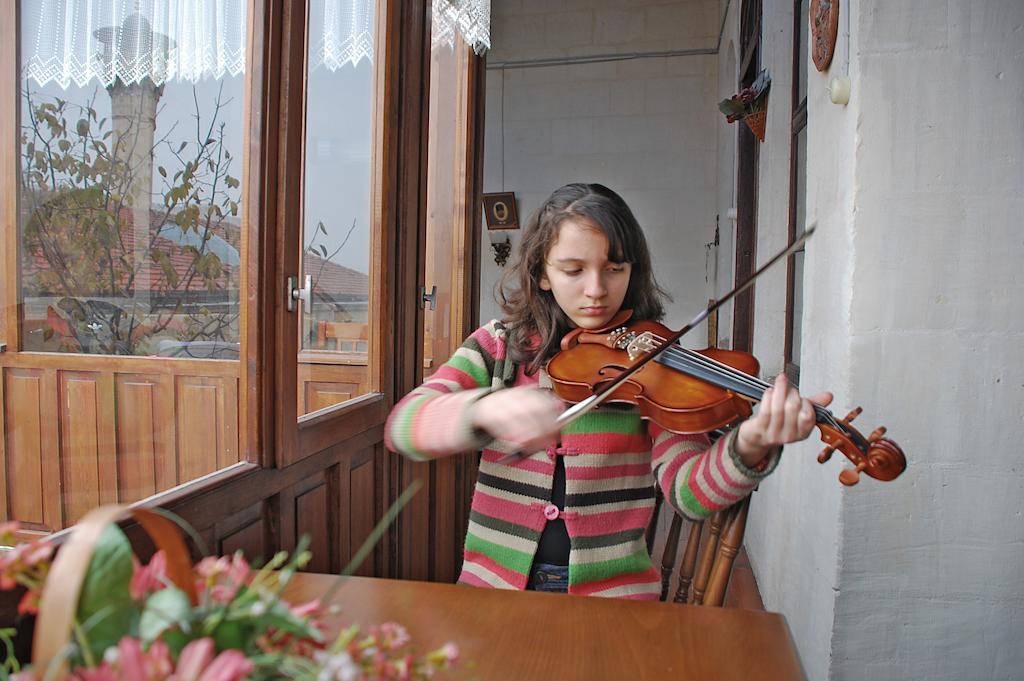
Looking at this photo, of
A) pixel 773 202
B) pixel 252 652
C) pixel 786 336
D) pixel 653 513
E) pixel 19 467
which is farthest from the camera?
pixel 773 202

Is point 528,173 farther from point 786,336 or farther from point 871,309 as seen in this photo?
point 871,309

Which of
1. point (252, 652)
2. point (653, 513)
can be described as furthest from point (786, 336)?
point (252, 652)

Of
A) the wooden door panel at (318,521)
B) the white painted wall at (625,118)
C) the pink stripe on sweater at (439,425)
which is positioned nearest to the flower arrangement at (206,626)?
the pink stripe on sweater at (439,425)

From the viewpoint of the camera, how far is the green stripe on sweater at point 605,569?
3.66 ft

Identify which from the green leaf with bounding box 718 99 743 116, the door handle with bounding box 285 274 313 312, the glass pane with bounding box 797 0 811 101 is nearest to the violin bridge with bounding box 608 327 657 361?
the door handle with bounding box 285 274 313 312

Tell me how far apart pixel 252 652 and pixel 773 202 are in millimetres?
2655

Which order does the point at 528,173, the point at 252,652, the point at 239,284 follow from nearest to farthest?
the point at 252,652
the point at 239,284
the point at 528,173

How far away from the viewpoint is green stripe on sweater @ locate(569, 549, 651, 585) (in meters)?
1.12

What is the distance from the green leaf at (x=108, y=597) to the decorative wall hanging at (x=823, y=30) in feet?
5.17

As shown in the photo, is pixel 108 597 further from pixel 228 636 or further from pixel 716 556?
pixel 716 556

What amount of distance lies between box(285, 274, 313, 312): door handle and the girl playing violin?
37 cm

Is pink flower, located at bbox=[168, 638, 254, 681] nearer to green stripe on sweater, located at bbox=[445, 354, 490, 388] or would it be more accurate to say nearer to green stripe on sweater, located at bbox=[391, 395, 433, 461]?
green stripe on sweater, located at bbox=[391, 395, 433, 461]

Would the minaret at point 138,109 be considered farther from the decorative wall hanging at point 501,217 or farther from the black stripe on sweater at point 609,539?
the decorative wall hanging at point 501,217

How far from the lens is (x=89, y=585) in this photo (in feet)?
1.21
